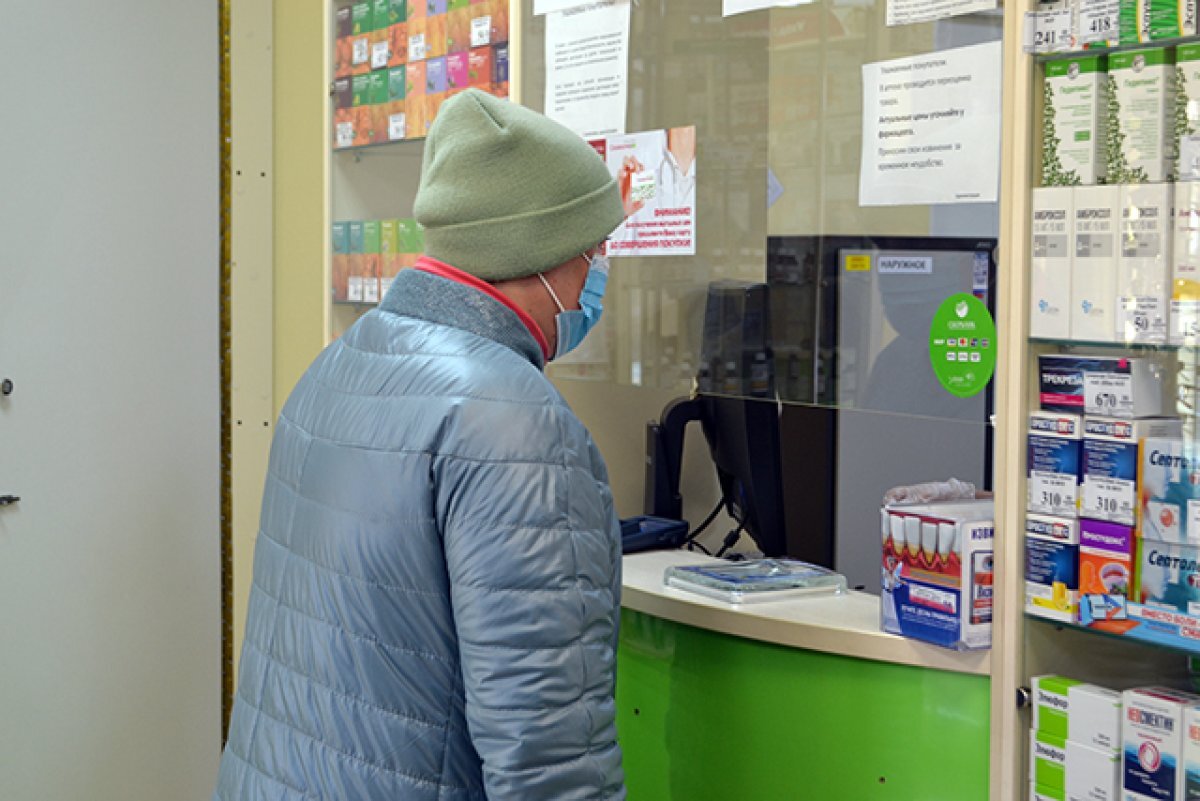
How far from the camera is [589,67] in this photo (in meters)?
2.88

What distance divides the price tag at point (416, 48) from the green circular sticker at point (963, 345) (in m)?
1.68

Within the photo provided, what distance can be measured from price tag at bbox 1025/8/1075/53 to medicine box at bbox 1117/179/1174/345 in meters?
0.22

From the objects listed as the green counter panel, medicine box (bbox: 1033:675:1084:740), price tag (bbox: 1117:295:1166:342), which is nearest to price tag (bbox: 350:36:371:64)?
the green counter panel

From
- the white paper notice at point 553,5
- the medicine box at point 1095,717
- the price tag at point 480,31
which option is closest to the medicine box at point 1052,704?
the medicine box at point 1095,717

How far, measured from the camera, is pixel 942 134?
2.12 m

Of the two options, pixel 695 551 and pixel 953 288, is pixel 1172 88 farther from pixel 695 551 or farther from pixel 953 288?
pixel 695 551

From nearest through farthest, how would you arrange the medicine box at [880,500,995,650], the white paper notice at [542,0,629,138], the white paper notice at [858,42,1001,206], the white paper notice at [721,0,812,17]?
the medicine box at [880,500,995,650]
the white paper notice at [858,42,1001,206]
the white paper notice at [721,0,812,17]
the white paper notice at [542,0,629,138]

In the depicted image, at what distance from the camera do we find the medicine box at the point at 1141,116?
1782 millimetres

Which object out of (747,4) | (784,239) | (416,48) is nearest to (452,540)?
(784,239)

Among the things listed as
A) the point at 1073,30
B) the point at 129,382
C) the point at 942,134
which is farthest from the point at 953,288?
the point at 129,382

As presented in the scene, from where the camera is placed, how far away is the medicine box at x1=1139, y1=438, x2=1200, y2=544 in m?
1.77

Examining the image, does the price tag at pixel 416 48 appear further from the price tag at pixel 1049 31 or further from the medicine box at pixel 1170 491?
the medicine box at pixel 1170 491

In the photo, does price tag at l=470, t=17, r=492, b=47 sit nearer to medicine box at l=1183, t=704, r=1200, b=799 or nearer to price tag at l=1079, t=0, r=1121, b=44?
price tag at l=1079, t=0, r=1121, b=44

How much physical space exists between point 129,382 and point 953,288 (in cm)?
259
